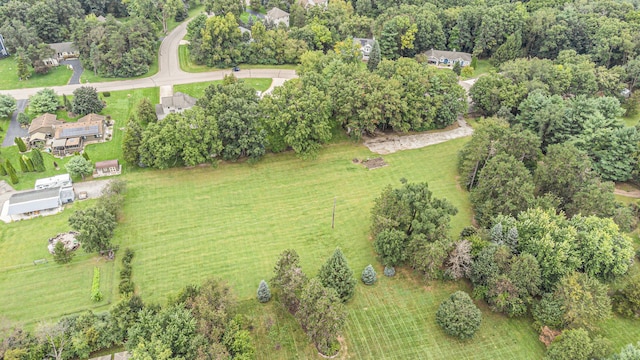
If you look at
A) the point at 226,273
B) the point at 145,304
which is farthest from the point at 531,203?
the point at 145,304

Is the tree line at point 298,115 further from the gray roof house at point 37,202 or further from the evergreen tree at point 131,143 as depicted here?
the gray roof house at point 37,202

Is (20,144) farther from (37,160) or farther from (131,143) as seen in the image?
(131,143)

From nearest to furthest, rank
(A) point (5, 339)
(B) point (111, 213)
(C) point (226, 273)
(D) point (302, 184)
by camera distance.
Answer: (A) point (5, 339) → (C) point (226, 273) → (B) point (111, 213) → (D) point (302, 184)

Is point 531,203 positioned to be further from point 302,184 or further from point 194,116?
point 194,116

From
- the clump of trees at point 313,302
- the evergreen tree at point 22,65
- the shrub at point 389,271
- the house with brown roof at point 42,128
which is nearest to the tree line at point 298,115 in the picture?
the house with brown roof at point 42,128

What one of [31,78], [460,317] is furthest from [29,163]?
[460,317]
